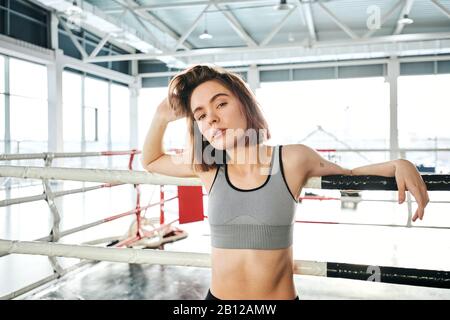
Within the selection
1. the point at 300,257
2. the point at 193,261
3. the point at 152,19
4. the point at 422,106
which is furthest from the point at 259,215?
the point at 422,106

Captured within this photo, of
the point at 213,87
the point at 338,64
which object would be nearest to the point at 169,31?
the point at 338,64

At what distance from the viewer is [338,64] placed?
10.8 m

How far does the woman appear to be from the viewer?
0.98 m

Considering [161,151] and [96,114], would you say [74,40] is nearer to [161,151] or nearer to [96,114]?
[96,114]

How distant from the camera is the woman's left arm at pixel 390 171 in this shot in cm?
84

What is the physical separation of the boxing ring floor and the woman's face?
1821 mm

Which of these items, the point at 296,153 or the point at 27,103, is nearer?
the point at 296,153

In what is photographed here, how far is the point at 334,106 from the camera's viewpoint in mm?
11141

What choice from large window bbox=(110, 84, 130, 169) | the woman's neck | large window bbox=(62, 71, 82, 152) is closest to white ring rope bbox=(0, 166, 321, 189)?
the woman's neck

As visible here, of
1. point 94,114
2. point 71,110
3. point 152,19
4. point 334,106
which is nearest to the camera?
point 152,19

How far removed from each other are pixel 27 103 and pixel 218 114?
8.91 metres

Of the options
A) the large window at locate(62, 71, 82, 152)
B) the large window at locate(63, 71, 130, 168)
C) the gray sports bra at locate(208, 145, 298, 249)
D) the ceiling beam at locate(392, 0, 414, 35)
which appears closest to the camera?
the gray sports bra at locate(208, 145, 298, 249)

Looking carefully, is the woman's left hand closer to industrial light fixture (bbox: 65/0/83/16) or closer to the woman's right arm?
the woman's right arm

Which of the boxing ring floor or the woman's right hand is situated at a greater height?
the woman's right hand
